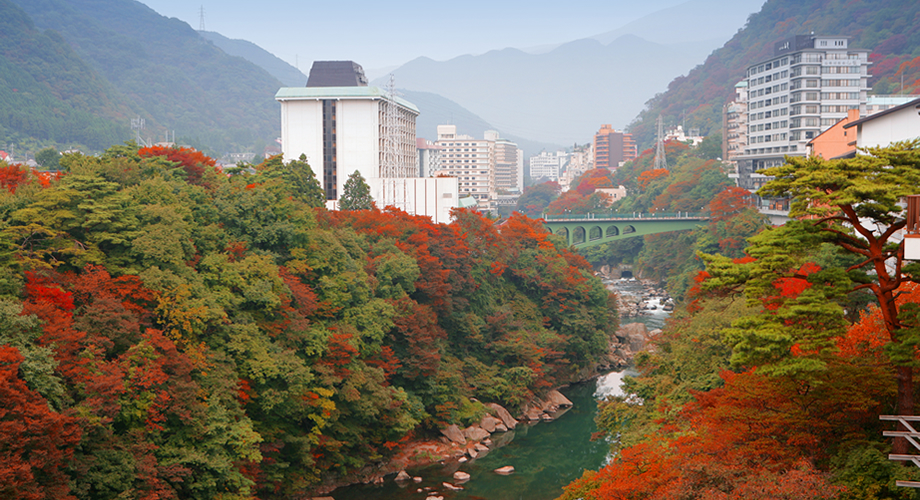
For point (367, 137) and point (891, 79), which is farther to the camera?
point (891, 79)

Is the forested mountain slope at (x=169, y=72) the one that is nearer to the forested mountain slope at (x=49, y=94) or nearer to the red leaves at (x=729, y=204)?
the forested mountain slope at (x=49, y=94)

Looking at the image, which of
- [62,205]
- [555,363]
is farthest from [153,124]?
[62,205]

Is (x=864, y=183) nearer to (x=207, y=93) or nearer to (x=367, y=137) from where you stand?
(x=367, y=137)

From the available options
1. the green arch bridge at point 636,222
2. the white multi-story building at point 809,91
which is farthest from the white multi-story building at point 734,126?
the green arch bridge at point 636,222

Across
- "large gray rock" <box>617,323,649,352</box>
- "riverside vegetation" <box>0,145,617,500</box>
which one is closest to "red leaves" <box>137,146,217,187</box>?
"riverside vegetation" <box>0,145,617,500</box>

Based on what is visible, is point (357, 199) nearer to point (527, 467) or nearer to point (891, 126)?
point (527, 467)
